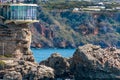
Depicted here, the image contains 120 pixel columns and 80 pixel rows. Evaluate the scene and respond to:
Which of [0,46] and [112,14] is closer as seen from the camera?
[0,46]

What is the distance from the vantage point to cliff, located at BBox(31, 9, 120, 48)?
184 meters

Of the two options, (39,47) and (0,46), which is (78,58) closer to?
(0,46)

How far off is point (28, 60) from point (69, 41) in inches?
4366

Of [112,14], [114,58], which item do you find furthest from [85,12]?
[114,58]

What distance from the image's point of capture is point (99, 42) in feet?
610

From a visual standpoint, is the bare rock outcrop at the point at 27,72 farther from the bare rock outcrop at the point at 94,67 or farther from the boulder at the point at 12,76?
the bare rock outcrop at the point at 94,67

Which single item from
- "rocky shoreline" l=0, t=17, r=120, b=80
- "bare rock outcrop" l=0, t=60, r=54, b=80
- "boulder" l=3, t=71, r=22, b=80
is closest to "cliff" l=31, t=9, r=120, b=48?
"rocky shoreline" l=0, t=17, r=120, b=80

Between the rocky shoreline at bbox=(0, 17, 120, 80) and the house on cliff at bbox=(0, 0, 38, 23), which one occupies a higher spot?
the house on cliff at bbox=(0, 0, 38, 23)

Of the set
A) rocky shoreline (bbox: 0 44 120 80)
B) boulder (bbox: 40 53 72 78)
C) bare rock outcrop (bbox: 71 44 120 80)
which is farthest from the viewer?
boulder (bbox: 40 53 72 78)

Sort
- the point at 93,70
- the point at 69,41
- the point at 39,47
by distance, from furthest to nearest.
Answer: the point at 69,41 < the point at 39,47 < the point at 93,70

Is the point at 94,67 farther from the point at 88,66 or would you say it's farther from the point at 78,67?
the point at 78,67

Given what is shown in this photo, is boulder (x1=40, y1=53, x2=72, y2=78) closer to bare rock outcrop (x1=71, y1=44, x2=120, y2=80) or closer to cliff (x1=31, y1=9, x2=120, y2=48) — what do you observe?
bare rock outcrop (x1=71, y1=44, x2=120, y2=80)

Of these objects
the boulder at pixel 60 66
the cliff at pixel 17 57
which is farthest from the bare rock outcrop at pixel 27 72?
the boulder at pixel 60 66

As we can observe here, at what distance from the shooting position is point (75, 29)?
626 feet
